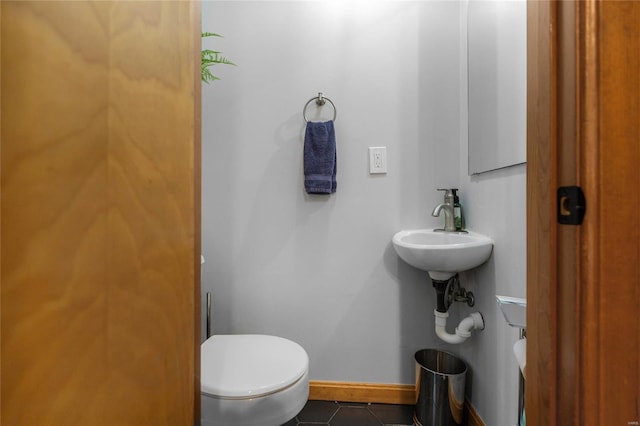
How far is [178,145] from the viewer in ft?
1.46

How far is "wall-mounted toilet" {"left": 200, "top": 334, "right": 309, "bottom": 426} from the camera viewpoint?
0.86 m

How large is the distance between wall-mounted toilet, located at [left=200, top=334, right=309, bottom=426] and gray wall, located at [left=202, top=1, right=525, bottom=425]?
463mm

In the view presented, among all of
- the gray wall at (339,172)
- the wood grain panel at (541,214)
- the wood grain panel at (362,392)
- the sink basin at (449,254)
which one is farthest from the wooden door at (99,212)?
the wood grain panel at (362,392)

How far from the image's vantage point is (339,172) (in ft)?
4.99

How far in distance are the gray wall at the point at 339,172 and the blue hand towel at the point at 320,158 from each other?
0.25 ft

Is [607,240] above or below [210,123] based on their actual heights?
below

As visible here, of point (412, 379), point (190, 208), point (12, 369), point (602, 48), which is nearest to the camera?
point (12, 369)

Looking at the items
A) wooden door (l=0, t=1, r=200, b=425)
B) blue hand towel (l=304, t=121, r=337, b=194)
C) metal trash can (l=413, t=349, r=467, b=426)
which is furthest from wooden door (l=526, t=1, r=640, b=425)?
blue hand towel (l=304, t=121, r=337, b=194)

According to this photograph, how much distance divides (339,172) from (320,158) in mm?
133

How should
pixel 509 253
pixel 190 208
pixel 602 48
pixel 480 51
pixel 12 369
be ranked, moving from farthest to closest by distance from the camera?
pixel 480 51 → pixel 509 253 → pixel 190 208 → pixel 602 48 → pixel 12 369

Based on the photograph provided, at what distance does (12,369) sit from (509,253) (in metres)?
1.19

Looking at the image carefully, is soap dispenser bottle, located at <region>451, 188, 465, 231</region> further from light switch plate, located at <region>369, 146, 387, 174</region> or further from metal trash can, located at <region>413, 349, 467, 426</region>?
metal trash can, located at <region>413, 349, 467, 426</region>

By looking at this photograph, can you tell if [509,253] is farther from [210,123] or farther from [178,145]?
[210,123]

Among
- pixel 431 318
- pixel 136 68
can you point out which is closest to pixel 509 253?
pixel 431 318
